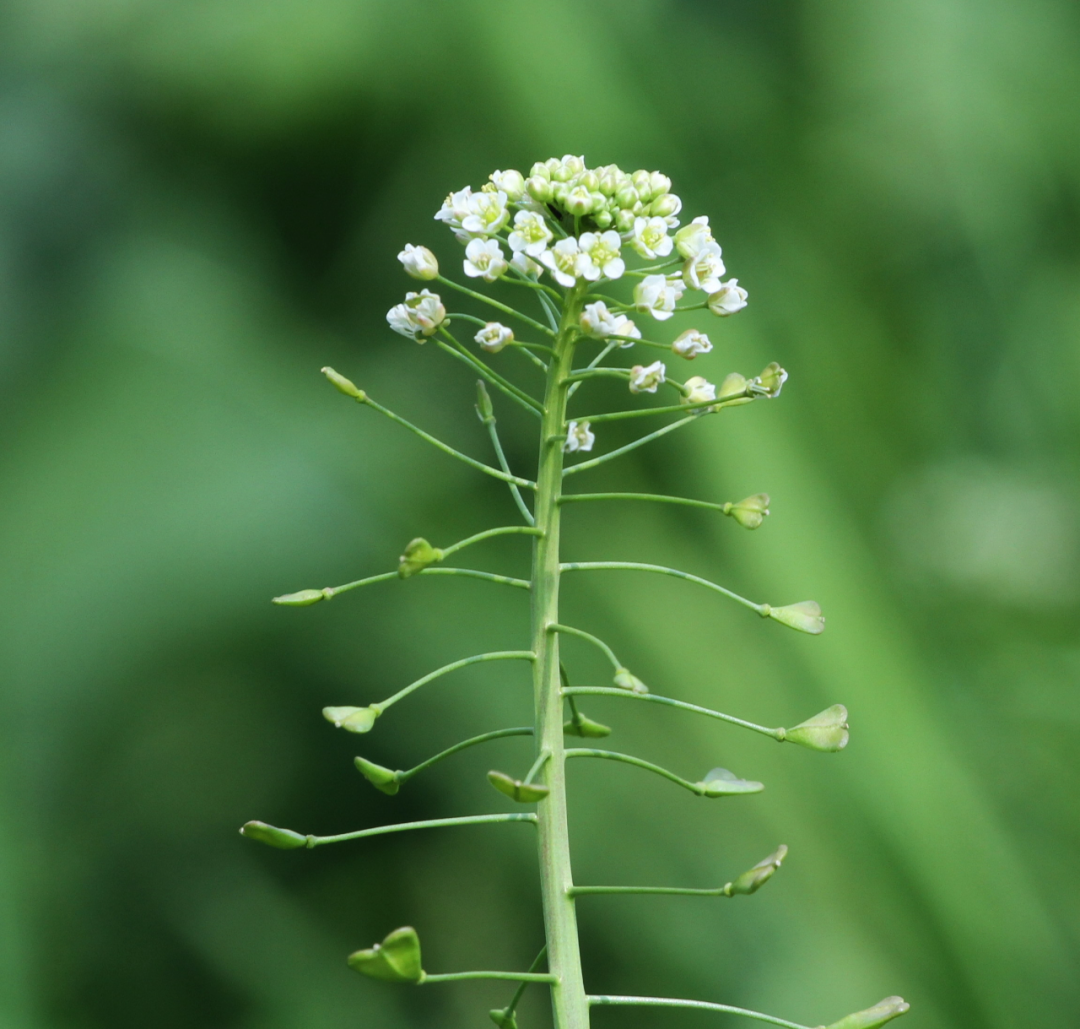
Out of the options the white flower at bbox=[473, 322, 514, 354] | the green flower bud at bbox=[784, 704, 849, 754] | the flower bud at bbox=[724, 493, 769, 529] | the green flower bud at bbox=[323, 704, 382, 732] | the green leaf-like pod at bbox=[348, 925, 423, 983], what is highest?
the white flower at bbox=[473, 322, 514, 354]

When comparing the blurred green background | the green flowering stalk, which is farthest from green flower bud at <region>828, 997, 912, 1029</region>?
the blurred green background

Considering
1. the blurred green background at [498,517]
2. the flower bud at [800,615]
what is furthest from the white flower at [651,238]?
the blurred green background at [498,517]

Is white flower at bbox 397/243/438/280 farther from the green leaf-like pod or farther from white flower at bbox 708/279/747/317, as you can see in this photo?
the green leaf-like pod

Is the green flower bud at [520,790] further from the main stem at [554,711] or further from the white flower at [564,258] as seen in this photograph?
the white flower at [564,258]

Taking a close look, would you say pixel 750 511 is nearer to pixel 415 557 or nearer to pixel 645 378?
pixel 645 378

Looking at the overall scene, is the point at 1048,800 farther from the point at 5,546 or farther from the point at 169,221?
the point at 169,221

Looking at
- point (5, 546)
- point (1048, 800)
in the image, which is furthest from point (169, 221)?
point (1048, 800)
